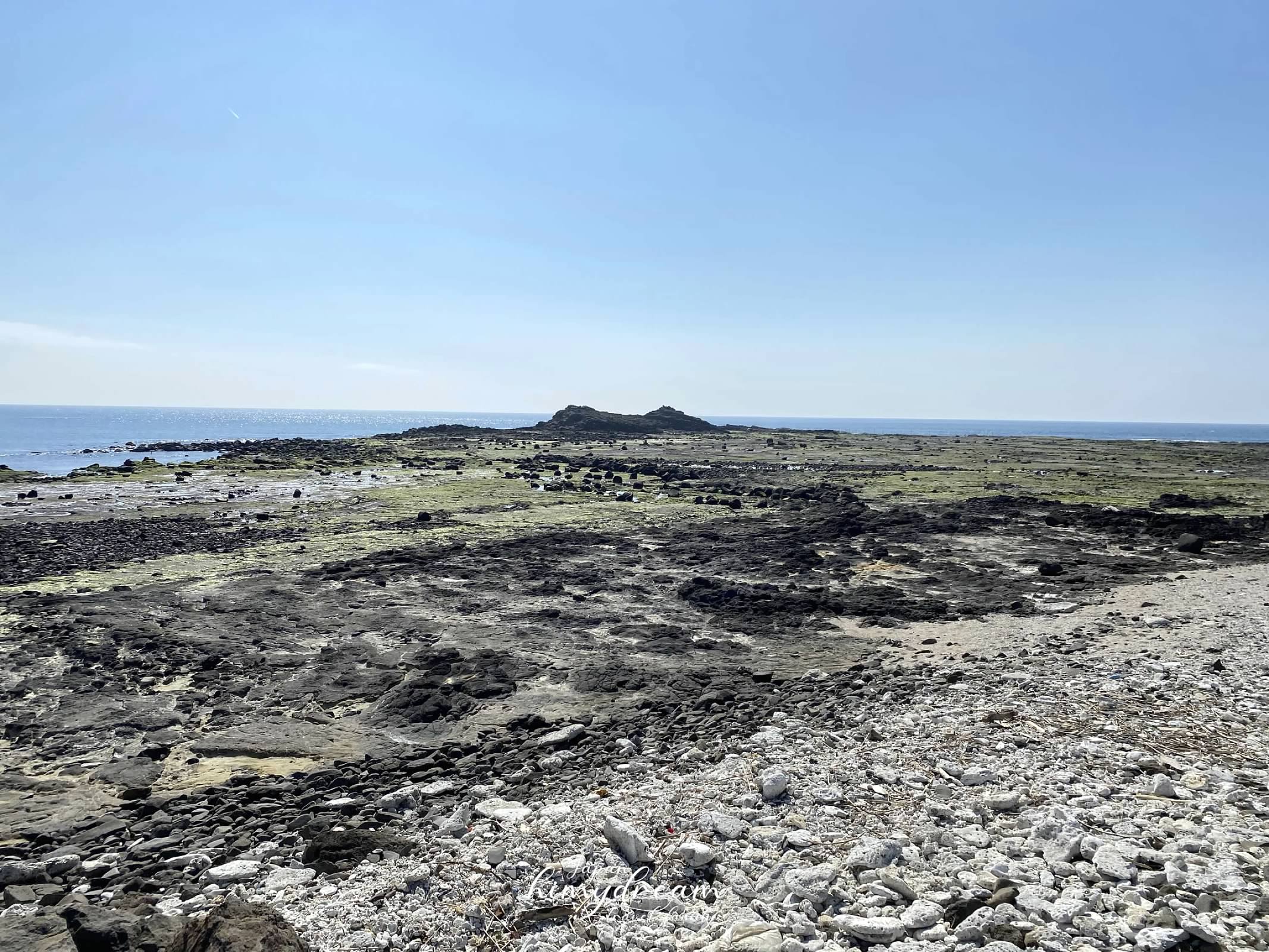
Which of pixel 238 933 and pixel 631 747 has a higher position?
pixel 238 933

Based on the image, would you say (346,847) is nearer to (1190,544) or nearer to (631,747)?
(631,747)

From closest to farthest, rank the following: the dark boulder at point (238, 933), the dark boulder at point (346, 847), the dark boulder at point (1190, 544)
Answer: the dark boulder at point (238, 933), the dark boulder at point (346, 847), the dark boulder at point (1190, 544)

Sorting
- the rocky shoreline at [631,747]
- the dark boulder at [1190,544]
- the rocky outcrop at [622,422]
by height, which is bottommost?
the rocky shoreline at [631,747]

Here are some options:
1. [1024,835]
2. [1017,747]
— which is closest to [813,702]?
[1017,747]

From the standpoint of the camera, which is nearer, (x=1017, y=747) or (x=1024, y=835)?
(x=1024, y=835)

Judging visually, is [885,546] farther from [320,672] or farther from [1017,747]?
[320,672]

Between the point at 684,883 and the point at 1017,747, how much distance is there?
5.32m

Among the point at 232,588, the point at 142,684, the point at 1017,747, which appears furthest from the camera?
the point at 232,588

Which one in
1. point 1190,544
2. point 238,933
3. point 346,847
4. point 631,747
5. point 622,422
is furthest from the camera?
point 622,422

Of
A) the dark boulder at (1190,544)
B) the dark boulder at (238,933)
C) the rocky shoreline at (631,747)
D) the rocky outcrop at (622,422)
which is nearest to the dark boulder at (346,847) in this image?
the rocky shoreline at (631,747)

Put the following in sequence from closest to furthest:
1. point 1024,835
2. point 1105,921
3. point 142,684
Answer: point 1105,921 < point 1024,835 < point 142,684

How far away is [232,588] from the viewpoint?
1967 cm

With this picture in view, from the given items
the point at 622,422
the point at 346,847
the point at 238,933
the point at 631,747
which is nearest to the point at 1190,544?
the point at 631,747

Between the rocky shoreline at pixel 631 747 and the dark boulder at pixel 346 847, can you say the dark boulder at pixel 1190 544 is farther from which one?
the dark boulder at pixel 346 847
